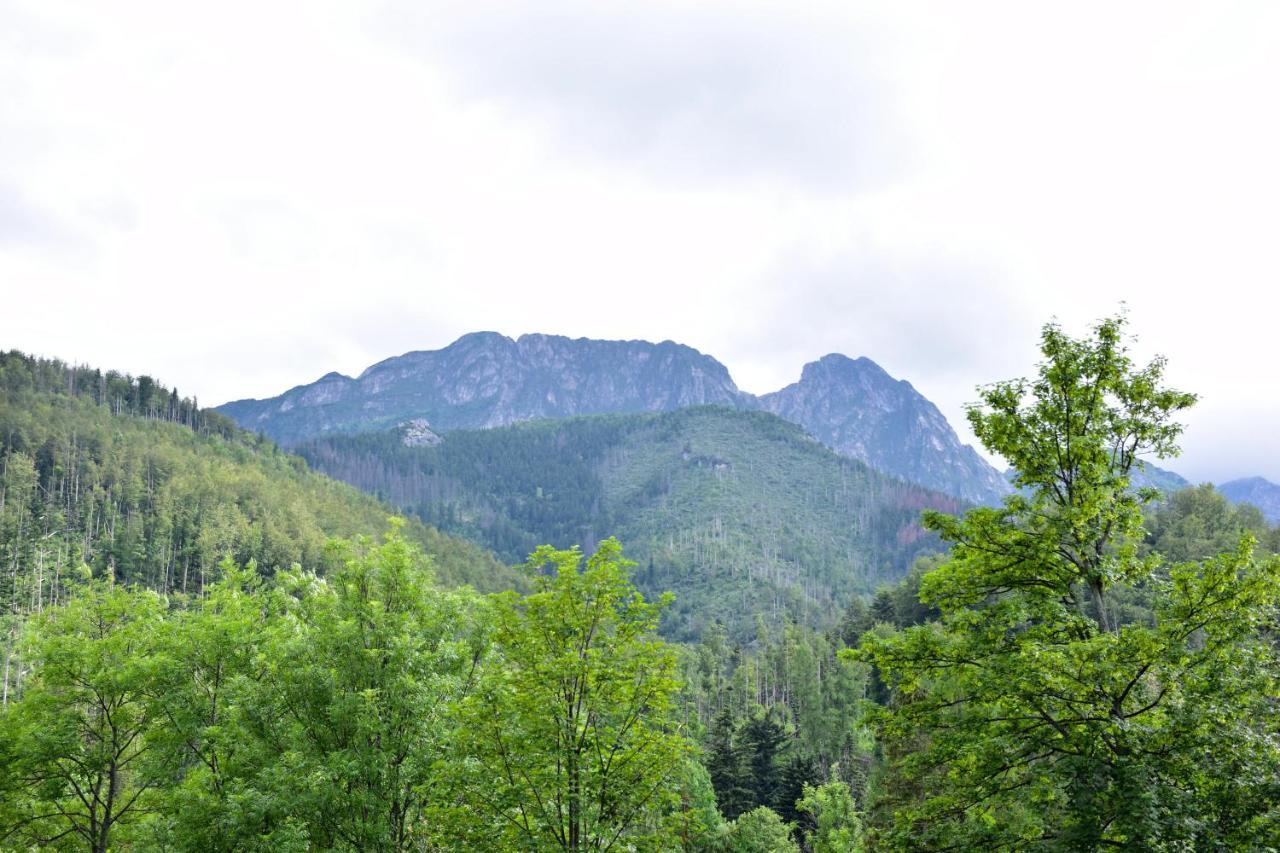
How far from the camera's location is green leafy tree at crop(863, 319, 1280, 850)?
A: 29.5 feet

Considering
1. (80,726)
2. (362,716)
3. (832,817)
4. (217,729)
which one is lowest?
(832,817)

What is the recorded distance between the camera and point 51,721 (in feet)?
54.6

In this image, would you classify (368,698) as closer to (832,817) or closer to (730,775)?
(832,817)

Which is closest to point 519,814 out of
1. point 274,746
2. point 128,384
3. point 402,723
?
point 402,723

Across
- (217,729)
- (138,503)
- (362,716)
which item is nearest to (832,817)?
(362,716)

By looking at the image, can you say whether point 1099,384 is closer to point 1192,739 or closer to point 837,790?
point 1192,739

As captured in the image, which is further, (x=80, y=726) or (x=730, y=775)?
(x=730, y=775)

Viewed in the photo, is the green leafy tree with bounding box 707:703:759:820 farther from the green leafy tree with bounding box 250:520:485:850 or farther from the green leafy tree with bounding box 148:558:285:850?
the green leafy tree with bounding box 148:558:285:850

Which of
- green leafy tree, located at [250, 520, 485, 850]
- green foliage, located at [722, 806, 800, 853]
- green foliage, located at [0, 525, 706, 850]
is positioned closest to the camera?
green foliage, located at [0, 525, 706, 850]

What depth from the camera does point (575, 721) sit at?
39.3ft

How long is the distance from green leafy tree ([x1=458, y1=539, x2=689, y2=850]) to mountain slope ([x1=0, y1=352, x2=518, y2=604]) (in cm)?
9724

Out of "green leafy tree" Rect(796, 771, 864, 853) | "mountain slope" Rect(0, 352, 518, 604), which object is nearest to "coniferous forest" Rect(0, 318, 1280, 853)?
"green leafy tree" Rect(796, 771, 864, 853)

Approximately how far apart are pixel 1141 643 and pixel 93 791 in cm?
2384

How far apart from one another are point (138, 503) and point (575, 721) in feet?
465
